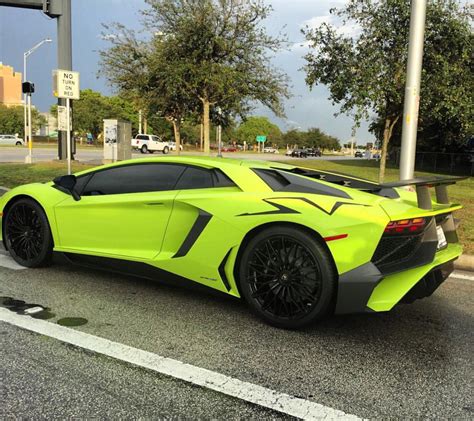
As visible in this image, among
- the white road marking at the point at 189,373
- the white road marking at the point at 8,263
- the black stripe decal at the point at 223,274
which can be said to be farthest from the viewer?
the white road marking at the point at 8,263

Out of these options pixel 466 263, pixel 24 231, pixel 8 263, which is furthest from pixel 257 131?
pixel 24 231

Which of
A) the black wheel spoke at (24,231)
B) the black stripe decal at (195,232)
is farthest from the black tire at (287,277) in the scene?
the black wheel spoke at (24,231)

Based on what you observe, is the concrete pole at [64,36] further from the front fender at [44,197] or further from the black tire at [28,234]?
the black tire at [28,234]

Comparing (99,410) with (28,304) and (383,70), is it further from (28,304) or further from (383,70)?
(383,70)

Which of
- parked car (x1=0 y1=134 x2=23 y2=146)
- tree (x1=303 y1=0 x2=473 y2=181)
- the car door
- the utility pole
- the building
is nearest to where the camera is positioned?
the car door

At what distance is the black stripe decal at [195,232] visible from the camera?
3.98m

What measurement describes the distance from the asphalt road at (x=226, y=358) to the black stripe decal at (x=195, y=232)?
53 cm

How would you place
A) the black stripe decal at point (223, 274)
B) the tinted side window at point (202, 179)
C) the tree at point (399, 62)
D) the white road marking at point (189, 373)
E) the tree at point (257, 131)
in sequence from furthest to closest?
1. the tree at point (257, 131)
2. the tree at point (399, 62)
3. the tinted side window at point (202, 179)
4. the black stripe decal at point (223, 274)
5. the white road marking at point (189, 373)

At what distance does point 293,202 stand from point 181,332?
4.34 ft

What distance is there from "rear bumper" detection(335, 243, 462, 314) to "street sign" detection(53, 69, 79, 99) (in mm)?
9618

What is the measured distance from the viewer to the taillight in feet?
11.1

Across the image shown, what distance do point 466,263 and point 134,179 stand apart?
421 cm

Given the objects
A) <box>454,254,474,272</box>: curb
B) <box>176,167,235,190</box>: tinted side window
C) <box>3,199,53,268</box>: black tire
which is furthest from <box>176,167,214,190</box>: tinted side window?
<box>454,254,474,272</box>: curb

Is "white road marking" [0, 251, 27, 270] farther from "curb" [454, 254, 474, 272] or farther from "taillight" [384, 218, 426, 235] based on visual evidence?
"curb" [454, 254, 474, 272]
